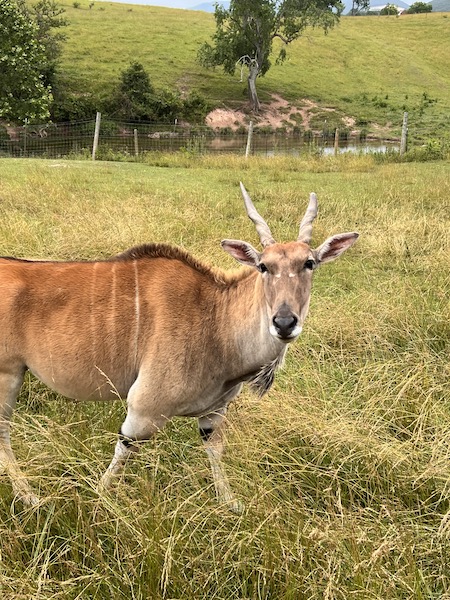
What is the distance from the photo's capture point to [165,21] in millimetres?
55656

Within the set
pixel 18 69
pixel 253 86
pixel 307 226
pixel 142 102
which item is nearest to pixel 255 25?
pixel 253 86

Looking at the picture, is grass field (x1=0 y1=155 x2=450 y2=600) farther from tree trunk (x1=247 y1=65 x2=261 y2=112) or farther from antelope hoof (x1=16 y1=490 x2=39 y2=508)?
tree trunk (x1=247 y1=65 x2=261 y2=112)

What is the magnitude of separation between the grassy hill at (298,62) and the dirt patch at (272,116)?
1.23m

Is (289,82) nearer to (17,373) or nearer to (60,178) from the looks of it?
(60,178)

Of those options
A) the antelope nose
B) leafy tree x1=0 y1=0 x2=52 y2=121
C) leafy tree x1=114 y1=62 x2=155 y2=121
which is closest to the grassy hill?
leafy tree x1=114 y1=62 x2=155 y2=121

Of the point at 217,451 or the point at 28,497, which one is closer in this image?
the point at 28,497

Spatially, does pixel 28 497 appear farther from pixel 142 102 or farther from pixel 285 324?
pixel 142 102

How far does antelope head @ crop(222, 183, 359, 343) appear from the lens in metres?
2.63

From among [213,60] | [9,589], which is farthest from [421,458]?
[213,60]

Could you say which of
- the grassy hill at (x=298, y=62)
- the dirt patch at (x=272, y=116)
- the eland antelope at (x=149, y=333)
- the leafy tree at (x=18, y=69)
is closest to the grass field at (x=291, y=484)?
the eland antelope at (x=149, y=333)

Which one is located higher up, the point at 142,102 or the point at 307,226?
the point at 142,102

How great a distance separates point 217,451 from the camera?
115 inches

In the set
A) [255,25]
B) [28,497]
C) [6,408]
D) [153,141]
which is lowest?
[153,141]

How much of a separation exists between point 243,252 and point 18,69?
897 inches
